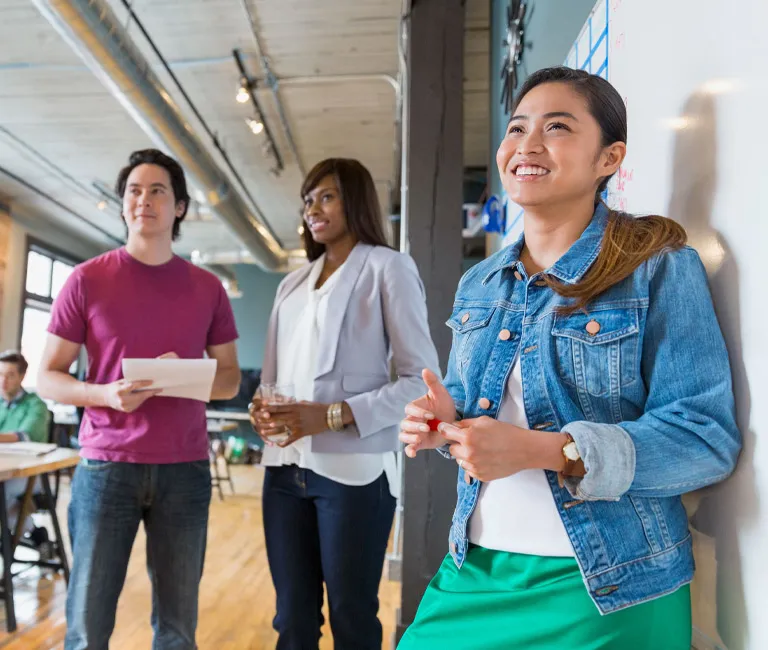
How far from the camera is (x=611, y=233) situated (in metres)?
0.79

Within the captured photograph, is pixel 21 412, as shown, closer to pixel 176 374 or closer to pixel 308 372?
pixel 176 374

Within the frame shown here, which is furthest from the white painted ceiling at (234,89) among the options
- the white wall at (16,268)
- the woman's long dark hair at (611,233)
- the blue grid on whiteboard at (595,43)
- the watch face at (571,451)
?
the watch face at (571,451)

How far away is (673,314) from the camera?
689mm

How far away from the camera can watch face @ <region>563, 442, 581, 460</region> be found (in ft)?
2.13

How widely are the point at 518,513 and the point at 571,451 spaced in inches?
6.7

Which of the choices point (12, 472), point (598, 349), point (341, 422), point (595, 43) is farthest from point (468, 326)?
point (12, 472)

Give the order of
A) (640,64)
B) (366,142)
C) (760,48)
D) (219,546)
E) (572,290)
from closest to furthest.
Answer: (760,48), (572,290), (640,64), (219,546), (366,142)

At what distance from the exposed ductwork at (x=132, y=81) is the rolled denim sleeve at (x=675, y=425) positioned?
3209 millimetres

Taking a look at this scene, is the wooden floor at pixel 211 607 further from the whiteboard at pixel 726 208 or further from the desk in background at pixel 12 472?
the whiteboard at pixel 726 208

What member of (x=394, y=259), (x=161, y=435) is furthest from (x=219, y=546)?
(x=394, y=259)

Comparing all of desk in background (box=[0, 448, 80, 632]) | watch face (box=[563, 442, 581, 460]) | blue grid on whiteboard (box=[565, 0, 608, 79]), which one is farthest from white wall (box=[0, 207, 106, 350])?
watch face (box=[563, 442, 581, 460])

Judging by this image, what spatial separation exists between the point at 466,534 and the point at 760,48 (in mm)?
671

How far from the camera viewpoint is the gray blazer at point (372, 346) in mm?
1444

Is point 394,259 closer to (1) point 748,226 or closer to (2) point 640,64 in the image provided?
(2) point 640,64
